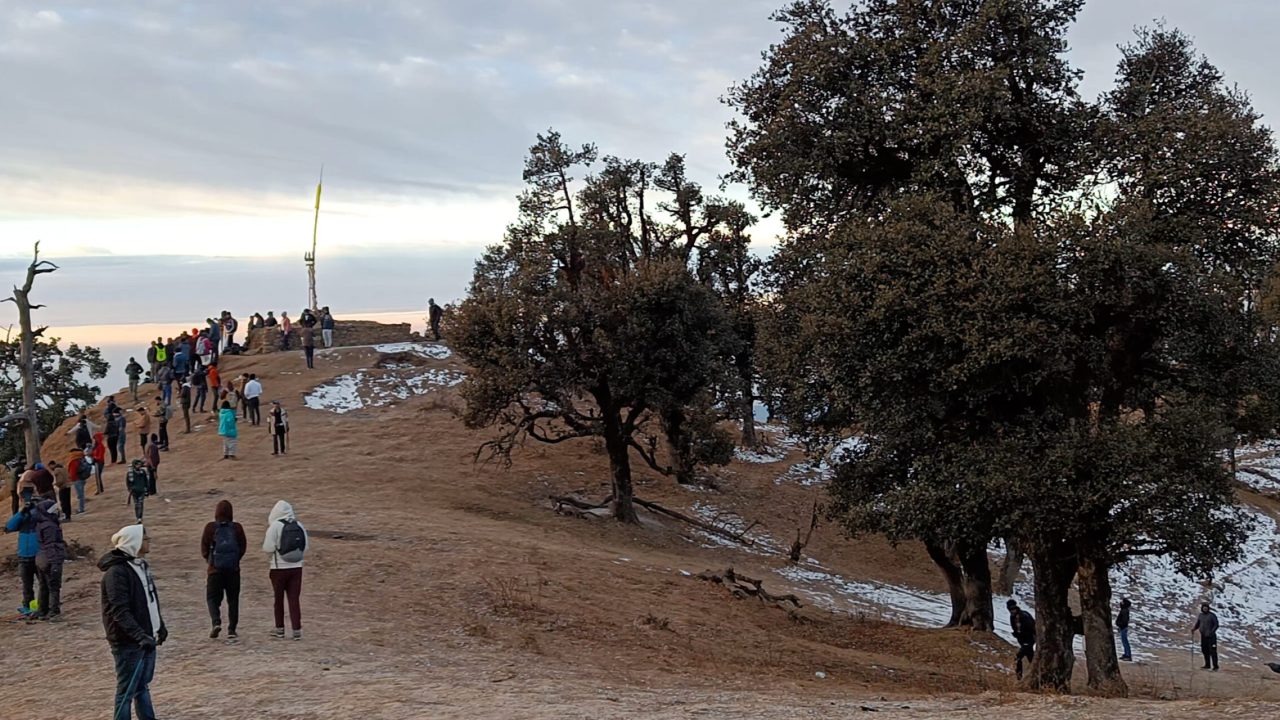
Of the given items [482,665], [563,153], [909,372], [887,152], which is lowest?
[482,665]

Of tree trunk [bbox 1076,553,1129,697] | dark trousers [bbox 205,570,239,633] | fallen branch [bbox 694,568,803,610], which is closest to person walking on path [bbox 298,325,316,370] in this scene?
fallen branch [bbox 694,568,803,610]

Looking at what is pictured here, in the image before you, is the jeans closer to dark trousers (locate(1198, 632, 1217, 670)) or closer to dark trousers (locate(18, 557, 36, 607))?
dark trousers (locate(18, 557, 36, 607))

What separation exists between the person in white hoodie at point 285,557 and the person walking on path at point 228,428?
55.7 feet

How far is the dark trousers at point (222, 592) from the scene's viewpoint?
42.5 feet

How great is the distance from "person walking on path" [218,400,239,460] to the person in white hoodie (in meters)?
17.0

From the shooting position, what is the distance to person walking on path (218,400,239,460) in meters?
28.9

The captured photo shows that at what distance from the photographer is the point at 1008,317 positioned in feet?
48.9

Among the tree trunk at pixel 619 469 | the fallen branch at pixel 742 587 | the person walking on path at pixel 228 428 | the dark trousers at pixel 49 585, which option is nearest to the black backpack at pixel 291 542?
the dark trousers at pixel 49 585

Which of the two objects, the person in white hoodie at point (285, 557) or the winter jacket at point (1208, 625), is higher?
the person in white hoodie at point (285, 557)

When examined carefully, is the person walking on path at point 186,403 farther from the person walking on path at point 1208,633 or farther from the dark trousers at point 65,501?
the person walking on path at point 1208,633

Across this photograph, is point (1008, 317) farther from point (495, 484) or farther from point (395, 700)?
point (495, 484)

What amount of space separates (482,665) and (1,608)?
830 centimetres

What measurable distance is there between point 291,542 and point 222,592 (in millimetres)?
1228

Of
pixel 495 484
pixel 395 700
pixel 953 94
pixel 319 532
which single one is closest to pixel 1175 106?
pixel 953 94
